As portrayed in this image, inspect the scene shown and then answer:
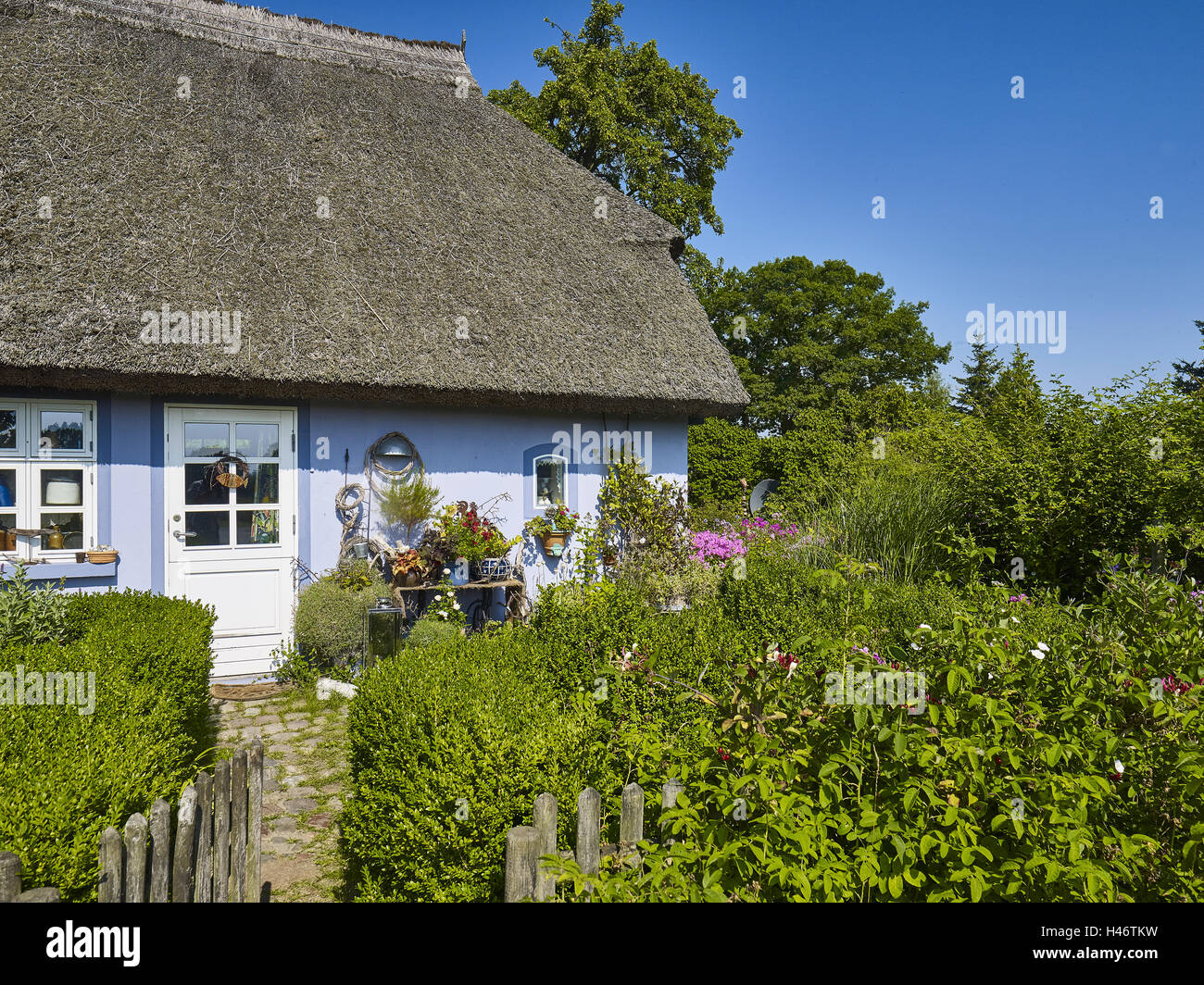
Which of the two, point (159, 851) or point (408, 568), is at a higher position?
point (408, 568)

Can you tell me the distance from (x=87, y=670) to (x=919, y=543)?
562 cm

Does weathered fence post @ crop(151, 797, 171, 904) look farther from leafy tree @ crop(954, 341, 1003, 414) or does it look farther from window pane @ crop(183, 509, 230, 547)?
leafy tree @ crop(954, 341, 1003, 414)

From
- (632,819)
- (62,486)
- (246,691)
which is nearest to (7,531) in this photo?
(62,486)

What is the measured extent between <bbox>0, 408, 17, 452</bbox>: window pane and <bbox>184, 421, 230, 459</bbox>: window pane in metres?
1.15

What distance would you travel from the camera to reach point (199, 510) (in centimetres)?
631

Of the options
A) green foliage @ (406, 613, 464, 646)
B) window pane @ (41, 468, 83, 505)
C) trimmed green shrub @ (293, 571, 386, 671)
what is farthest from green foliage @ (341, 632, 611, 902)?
window pane @ (41, 468, 83, 505)

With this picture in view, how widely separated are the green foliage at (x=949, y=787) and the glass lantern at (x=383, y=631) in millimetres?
3823

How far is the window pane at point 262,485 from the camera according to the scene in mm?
6488

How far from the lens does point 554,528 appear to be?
769cm

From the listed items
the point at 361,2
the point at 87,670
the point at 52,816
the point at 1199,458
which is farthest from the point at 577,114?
the point at 52,816

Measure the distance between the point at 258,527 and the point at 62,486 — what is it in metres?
1.45

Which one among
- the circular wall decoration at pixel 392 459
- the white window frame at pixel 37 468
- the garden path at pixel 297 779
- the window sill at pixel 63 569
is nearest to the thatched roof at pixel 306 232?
the white window frame at pixel 37 468

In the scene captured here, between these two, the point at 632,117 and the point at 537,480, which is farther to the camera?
the point at 632,117

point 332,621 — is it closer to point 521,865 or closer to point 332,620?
point 332,620
